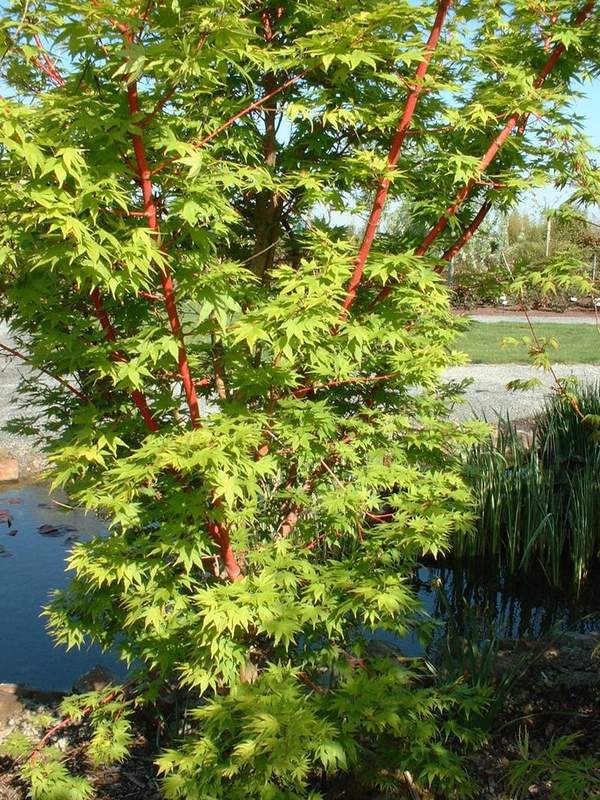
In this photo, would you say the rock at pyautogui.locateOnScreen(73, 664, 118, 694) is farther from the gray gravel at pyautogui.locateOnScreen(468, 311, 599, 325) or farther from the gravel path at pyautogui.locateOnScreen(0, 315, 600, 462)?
the gray gravel at pyautogui.locateOnScreen(468, 311, 599, 325)

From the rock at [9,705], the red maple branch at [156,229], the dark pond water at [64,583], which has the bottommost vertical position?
the dark pond water at [64,583]

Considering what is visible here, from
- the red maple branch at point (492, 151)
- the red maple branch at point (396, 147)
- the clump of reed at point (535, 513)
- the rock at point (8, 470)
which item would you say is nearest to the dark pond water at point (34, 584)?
the rock at point (8, 470)

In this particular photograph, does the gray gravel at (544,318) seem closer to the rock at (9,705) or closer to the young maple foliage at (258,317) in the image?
the young maple foliage at (258,317)

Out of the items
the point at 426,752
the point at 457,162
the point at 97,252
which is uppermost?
the point at 457,162

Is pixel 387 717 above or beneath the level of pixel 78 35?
beneath

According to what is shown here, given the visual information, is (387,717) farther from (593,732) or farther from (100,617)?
(593,732)

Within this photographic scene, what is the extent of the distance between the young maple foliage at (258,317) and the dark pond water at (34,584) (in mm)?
1204

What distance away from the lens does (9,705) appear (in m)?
3.40

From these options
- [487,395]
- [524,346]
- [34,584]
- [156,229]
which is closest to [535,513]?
[34,584]

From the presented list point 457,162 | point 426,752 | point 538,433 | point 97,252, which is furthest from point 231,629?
point 538,433

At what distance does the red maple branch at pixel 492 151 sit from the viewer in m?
2.62

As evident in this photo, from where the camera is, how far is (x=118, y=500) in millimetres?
2275

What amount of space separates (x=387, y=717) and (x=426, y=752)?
0.89ft

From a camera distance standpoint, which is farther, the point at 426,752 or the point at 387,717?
Answer: the point at 426,752
